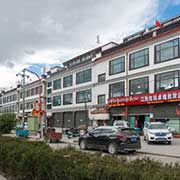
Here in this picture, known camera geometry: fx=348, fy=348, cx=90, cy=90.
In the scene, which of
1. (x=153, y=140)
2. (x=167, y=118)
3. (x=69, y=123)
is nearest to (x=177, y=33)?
(x=167, y=118)

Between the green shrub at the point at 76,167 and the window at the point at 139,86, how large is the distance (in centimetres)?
3460

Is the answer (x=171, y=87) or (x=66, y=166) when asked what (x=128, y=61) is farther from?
(x=66, y=166)

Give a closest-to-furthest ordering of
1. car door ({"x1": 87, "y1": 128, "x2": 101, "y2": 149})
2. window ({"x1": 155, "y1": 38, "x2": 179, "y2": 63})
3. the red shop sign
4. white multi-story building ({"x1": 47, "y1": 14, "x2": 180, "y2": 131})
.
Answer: car door ({"x1": 87, "y1": 128, "x2": 101, "y2": 149})
the red shop sign
window ({"x1": 155, "y1": 38, "x2": 179, "y2": 63})
white multi-story building ({"x1": 47, "y1": 14, "x2": 180, "y2": 131})

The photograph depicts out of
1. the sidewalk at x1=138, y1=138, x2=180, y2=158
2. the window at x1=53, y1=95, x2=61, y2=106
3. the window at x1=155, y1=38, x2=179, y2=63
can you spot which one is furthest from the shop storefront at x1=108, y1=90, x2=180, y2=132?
the window at x1=53, y1=95, x2=61, y2=106

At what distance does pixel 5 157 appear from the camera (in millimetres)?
9992

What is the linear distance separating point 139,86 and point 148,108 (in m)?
3.53

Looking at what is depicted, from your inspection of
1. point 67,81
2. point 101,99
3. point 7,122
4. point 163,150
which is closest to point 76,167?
point 163,150

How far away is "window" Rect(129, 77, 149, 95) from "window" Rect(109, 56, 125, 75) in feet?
10.2

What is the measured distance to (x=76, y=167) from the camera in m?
6.14

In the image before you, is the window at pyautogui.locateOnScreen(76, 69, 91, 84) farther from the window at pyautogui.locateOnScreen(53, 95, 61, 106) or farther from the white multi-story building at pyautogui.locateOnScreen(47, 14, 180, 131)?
the window at pyautogui.locateOnScreen(53, 95, 61, 106)

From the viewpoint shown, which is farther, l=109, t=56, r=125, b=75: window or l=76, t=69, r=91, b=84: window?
l=76, t=69, r=91, b=84: window

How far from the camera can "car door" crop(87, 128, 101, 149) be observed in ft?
73.6

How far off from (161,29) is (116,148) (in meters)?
25.5

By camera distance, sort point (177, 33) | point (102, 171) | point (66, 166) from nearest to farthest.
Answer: point (102, 171)
point (66, 166)
point (177, 33)
